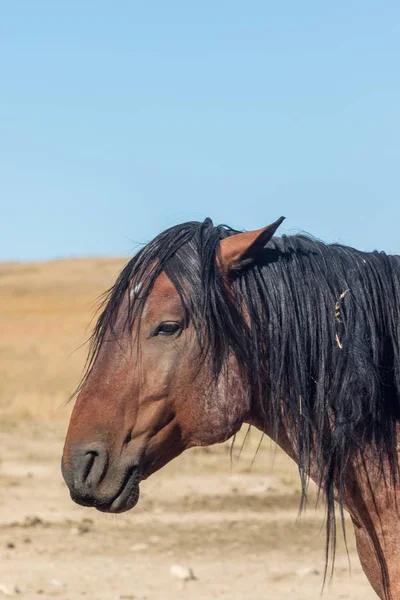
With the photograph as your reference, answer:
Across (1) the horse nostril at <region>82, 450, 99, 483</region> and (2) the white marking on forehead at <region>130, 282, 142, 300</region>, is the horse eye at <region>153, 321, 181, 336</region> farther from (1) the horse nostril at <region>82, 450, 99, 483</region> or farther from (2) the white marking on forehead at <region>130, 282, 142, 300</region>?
(1) the horse nostril at <region>82, 450, 99, 483</region>

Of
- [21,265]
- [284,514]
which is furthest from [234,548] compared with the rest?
[21,265]

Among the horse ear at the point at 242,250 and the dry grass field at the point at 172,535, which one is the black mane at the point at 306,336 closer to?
the horse ear at the point at 242,250

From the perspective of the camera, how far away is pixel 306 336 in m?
3.45

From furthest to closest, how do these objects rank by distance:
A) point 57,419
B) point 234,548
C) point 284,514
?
point 57,419 → point 284,514 → point 234,548

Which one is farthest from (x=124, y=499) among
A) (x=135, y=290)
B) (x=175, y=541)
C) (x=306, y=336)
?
(x=175, y=541)

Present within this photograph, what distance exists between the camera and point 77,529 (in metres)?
8.78

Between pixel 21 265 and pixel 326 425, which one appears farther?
pixel 21 265

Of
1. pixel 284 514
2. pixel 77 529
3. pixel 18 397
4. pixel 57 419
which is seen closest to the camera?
pixel 77 529

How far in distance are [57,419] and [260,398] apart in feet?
44.6

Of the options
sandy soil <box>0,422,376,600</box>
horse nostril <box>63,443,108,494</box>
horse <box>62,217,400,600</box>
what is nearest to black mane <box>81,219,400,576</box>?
horse <box>62,217,400,600</box>

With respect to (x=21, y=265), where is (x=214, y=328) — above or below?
below

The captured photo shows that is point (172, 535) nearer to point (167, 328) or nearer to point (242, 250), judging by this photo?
point (167, 328)

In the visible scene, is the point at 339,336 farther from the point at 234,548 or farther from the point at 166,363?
the point at 234,548

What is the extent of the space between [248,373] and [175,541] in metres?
5.34
